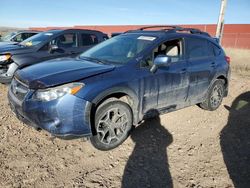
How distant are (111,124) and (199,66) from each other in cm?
230

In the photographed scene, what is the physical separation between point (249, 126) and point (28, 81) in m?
4.15

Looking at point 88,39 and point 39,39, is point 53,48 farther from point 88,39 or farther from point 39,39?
point 88,39

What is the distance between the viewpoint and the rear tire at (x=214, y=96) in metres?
5.49

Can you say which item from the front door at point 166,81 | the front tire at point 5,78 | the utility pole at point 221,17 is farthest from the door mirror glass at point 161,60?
the utility pole at point 221,17

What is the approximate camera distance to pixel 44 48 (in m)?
6.96

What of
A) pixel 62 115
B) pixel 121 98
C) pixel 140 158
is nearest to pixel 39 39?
pixel 121 98

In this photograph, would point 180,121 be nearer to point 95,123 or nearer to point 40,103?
point 95,123

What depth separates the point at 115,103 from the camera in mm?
3635

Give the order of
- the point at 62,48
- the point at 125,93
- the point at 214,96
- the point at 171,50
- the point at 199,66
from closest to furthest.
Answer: the point at 125,93
the point at 171,50
the point at 199,66
the point at 214,96
the point at 62,48

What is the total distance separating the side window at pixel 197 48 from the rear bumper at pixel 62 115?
8.30ft

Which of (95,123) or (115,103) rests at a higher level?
(115,103)

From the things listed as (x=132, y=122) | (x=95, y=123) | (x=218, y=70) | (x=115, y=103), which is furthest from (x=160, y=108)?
(x=218, y=70)

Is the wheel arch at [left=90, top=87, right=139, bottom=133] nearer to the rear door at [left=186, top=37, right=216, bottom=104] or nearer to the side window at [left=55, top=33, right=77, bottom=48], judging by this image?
the rear door at [left=186, top=37, right=216, bottom=104]

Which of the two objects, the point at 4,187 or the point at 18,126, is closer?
the point at 4,187
